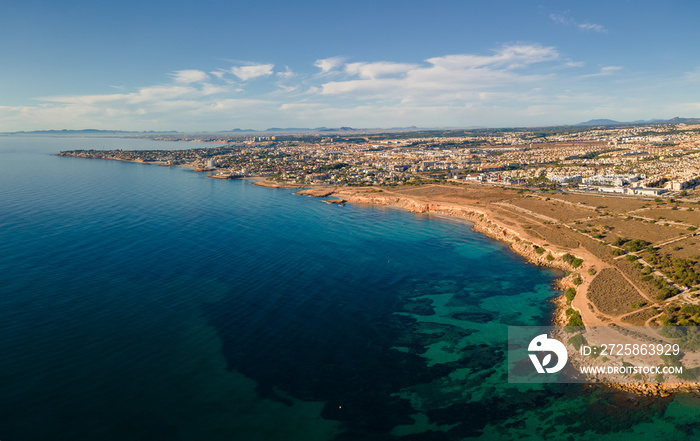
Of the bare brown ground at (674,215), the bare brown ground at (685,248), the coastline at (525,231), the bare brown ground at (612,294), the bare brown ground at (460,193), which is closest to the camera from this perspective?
the coastline at (525,231)

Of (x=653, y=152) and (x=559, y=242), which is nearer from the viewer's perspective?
(x=559, y=242)

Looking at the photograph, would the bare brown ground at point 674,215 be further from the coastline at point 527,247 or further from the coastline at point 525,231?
the coastline at point 527,247

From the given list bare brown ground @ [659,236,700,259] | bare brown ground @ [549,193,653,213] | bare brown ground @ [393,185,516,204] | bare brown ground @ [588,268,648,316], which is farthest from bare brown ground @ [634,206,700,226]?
bare brown ground @ [588,268,648,316]

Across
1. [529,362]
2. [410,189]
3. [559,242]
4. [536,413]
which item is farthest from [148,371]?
[410,189]

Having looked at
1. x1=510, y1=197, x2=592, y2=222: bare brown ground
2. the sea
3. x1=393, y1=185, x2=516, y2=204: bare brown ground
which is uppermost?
x1=393, y1=185, x2=516, y2=204: bare brown ground

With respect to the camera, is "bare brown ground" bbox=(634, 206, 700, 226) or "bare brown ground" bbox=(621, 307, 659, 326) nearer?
"bare brown ground" bbox=(621, 307, 659, 326)

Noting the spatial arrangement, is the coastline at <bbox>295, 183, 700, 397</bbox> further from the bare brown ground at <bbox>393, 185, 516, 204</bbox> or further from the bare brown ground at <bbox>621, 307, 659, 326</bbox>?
the bare brown ground at <bbox>393, 185, 516, 204</bbox>

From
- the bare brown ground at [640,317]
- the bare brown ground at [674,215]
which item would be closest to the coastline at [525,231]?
the bare brown ground at [640,317]

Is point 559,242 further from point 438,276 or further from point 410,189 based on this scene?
point 410,189

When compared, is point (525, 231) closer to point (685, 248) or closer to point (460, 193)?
point (685, 248)
